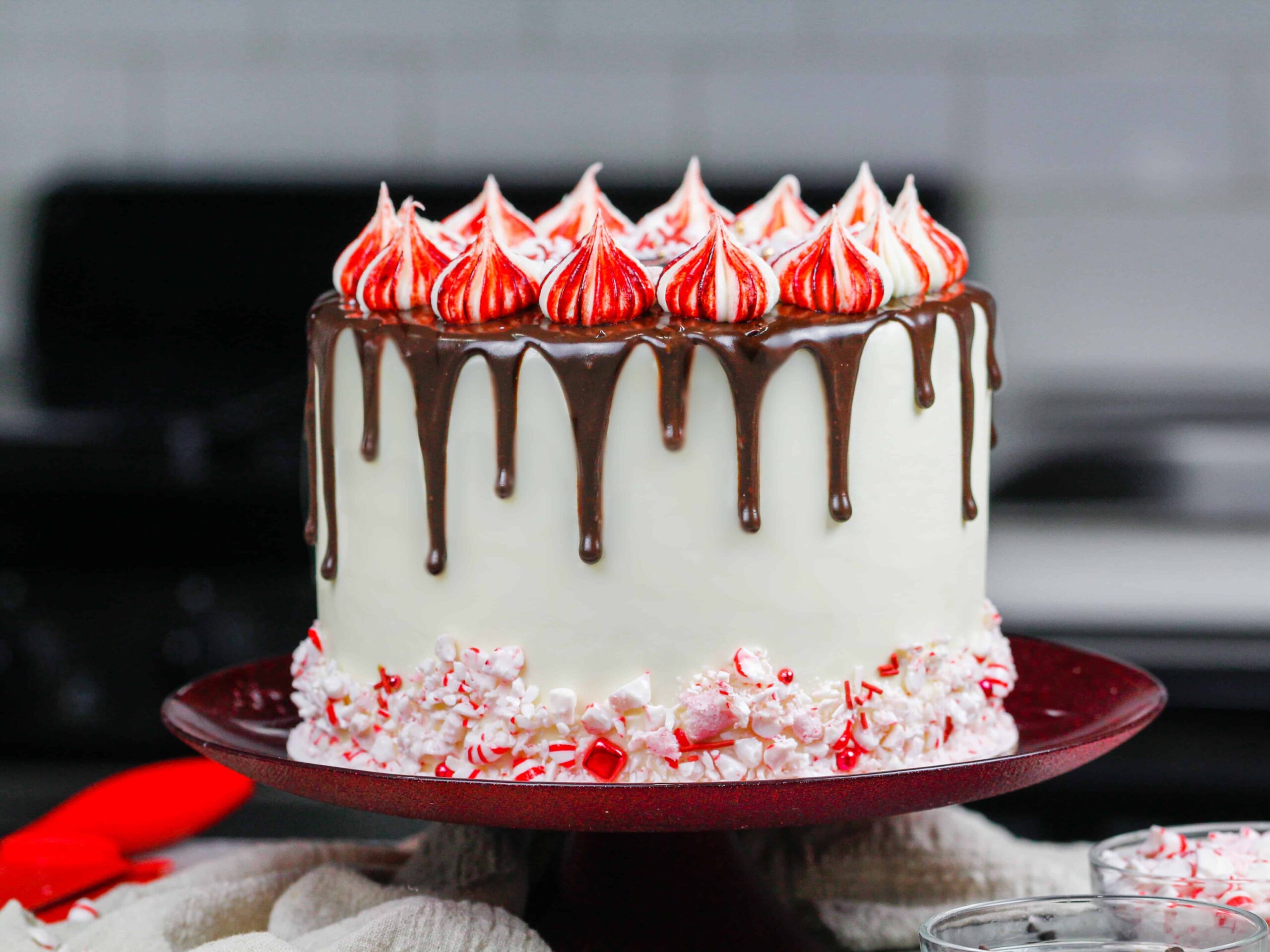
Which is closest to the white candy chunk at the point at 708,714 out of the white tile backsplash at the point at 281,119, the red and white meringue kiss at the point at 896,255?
the red and white meringue kiss at the point at 896,255

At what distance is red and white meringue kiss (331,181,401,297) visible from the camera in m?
1.26

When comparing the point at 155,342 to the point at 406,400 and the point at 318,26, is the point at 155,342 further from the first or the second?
the point at 406,400

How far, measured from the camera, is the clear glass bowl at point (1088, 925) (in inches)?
37.5

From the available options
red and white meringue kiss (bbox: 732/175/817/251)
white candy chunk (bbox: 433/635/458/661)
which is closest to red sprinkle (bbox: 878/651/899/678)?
white candy chunk (bbox: 433/635/458/661)

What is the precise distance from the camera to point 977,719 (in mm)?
1233

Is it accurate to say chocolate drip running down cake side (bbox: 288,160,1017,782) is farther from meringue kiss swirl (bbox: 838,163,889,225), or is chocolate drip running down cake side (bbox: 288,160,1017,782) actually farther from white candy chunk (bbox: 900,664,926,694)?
meringue kiss swirl (bbox: 838,163,889,225)

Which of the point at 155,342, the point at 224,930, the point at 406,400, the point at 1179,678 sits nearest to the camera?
the point at 406,400

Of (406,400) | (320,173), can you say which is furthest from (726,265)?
(320,173)

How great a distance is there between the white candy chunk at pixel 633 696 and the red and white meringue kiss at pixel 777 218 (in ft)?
1.56

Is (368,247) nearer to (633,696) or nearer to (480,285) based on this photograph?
(480,285)

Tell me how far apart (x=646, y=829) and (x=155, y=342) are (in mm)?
2052

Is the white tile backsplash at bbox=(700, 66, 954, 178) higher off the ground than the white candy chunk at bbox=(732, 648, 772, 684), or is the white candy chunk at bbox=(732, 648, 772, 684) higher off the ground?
the white tile backsplash at bbox=(700, 66, 954, 178)

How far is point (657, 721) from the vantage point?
→ 1.10m

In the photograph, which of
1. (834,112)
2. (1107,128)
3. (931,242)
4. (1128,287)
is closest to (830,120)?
(834,112)
